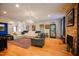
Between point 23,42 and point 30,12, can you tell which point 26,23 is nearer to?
point 30,12

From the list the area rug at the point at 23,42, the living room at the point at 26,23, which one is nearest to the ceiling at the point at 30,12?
the living room at the point at 26,23

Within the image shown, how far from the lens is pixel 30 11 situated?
3.22 meters

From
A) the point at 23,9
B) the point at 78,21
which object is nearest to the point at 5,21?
the point at 23,9

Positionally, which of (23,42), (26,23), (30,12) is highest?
(30,12)

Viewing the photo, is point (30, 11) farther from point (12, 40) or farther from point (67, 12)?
point (67, 12)

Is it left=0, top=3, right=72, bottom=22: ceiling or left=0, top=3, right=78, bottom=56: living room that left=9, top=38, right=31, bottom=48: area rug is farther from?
left=0, top=3, right=72, bottom=22: ceiling

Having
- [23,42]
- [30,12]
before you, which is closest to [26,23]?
[30,12]

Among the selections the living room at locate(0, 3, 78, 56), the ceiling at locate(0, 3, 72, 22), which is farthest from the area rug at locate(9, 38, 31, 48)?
the ceiling at locate(0, 3, 72, 22)

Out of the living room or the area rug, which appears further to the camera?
the area rug

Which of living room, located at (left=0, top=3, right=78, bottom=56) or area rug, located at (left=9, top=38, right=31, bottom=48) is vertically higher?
living room, located at (left=0, top=3, right=78, bottom=56)

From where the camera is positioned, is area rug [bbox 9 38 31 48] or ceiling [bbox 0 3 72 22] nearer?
ceiling [bbox 0 3 72 22]

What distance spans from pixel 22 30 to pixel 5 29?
0.54 meters

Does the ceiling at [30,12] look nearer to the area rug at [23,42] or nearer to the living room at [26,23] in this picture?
the living room at [26,23]

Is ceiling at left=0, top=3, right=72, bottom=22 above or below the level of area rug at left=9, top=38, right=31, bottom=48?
above
